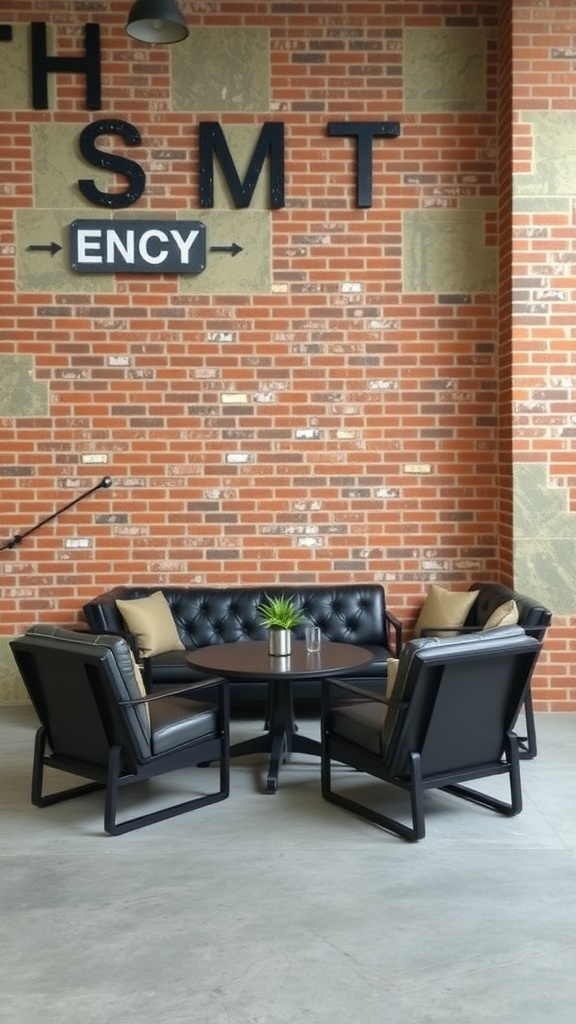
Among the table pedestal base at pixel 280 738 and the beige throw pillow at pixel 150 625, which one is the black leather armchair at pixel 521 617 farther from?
the beige throw pillow at pixel 150 625

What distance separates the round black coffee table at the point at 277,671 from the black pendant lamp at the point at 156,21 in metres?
2.93

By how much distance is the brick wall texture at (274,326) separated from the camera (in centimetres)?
662

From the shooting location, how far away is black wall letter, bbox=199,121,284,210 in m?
6.61

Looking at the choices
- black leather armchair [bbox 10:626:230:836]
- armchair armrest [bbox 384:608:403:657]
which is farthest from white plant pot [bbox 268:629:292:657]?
armchair armrest [bbox 384:608:403:657]

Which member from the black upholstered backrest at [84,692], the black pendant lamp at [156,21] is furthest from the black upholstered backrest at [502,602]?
the black pendant lamp at [156,21]

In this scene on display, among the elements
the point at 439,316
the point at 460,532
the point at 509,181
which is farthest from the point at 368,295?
the point at 460,532

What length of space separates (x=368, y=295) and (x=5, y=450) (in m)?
2.43

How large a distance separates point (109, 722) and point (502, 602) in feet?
8.13

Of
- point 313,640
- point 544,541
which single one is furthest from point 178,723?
point 544,541

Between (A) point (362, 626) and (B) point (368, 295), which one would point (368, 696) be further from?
(B) point (368, 295)

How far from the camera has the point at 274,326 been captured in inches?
265

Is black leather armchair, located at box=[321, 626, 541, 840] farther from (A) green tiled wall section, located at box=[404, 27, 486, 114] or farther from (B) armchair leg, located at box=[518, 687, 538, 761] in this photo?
(A) green tiled wall section, located at box=[404, 27, 486, 114]

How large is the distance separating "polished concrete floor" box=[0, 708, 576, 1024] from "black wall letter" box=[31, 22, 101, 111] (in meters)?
4.09

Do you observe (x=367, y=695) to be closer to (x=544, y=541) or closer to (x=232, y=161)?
(x=544, y=541)
